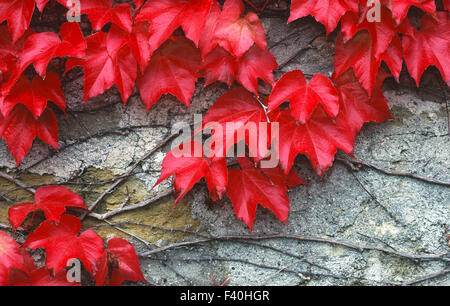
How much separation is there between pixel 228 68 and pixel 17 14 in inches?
26.0

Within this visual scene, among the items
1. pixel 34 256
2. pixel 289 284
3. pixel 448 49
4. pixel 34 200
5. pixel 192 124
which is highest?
pixel 448 49

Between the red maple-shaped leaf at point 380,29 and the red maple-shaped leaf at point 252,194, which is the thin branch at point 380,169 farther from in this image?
the red maple-shaped leaf at point 380,29

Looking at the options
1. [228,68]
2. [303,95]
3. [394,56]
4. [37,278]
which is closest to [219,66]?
[228,68]

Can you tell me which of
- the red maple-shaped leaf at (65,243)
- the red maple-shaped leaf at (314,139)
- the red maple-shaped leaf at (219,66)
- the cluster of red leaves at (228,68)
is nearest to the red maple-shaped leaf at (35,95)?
the cluster of red leaves at (228,68)

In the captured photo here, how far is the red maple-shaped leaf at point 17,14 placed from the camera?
3.94 ft

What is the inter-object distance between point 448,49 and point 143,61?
3.02 ft

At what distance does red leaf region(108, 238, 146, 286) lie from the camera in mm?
1218

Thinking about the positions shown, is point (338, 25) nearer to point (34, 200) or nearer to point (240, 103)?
point (240, 103)

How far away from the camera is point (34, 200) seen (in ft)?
4.28

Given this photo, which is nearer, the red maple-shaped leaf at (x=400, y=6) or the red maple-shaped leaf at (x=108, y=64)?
the red maple-shaped leaf at (x=400, y=6)

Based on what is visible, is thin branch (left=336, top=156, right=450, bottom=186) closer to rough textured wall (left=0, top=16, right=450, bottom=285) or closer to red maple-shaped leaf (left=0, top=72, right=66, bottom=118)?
rough textured wall (left=0, top=16, right=450, bottom=285)

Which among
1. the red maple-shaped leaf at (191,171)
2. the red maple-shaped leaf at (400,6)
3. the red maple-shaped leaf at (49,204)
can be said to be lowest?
the red maple-shaped leaf at (49,204)

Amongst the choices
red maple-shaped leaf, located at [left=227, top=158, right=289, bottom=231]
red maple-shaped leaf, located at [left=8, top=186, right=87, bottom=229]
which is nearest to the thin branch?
red maple-shaped leaf, located at [left=227, top=158, right=289, bottom=231]

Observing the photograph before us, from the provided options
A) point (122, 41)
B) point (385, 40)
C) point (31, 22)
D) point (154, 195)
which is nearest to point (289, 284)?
point (154, 195)
